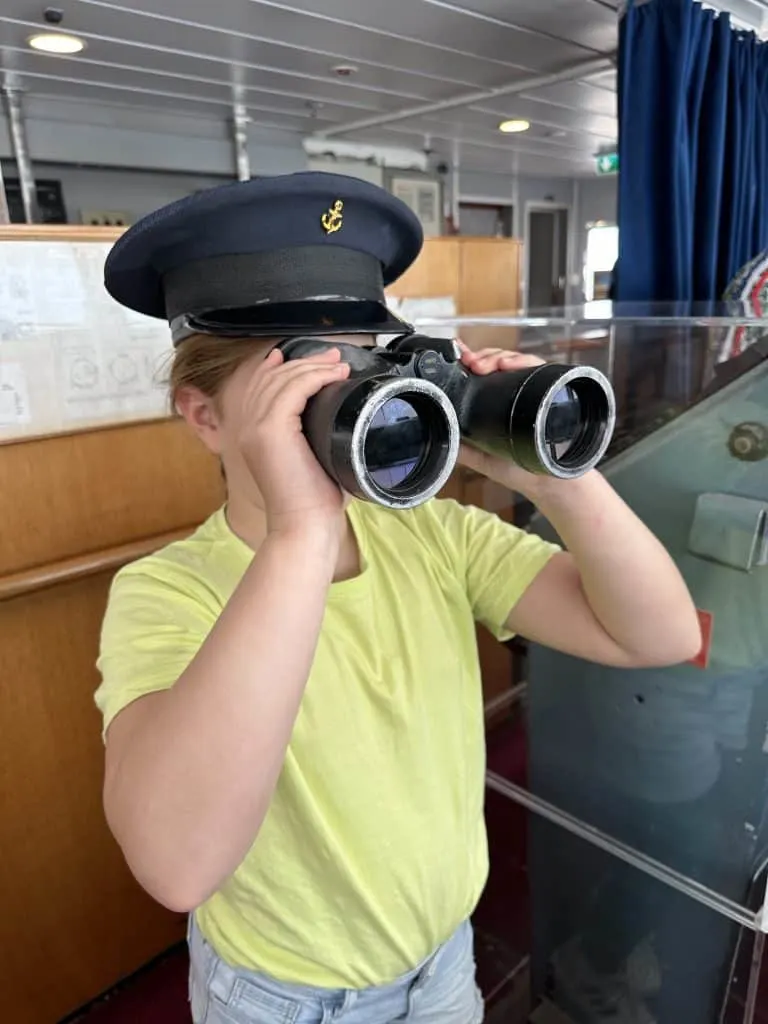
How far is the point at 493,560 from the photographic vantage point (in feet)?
3.01

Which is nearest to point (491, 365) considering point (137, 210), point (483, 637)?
point (483, 637)

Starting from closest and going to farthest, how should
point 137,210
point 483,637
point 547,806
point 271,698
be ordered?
point 271,698 < point 547,806 < point 483,637 < point 137,210

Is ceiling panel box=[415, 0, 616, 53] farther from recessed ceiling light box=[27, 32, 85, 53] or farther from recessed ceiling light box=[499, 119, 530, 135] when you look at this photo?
recessed ceiling light box=[499, 119, 530, 135]

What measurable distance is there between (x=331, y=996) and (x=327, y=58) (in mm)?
2471

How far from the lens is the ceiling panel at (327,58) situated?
→ 189 centimetres

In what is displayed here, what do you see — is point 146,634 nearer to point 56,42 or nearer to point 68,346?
point 68,346

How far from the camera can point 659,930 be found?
1151 millimetres

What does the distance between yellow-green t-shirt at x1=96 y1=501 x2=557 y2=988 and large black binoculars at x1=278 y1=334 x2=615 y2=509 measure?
0.70 feet

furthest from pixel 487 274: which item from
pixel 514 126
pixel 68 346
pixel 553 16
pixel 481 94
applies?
pixel 68 346

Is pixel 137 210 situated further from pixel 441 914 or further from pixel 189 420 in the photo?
pixel 441 914

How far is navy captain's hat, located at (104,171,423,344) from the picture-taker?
2.33 feet

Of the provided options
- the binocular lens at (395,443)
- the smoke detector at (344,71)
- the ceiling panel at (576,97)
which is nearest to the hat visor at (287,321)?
the binocular lens at (395,443)

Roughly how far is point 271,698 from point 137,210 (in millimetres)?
3861

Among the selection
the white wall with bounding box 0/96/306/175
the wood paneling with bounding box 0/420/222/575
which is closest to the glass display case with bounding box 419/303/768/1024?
the wood paneling with bounding box 0/420/222/575
